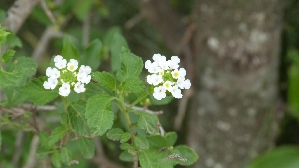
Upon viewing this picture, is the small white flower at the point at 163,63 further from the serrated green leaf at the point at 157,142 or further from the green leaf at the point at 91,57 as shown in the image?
the green leaf at the point at 91,57

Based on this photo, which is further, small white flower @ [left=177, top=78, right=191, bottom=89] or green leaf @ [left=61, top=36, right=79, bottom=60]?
green leaf @ [left=61, top=36, right=79, bottom=60]

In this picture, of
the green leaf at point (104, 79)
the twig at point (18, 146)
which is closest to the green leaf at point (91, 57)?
the green leaf at point (104, 79)

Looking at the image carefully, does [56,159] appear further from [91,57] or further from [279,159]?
[279,159]

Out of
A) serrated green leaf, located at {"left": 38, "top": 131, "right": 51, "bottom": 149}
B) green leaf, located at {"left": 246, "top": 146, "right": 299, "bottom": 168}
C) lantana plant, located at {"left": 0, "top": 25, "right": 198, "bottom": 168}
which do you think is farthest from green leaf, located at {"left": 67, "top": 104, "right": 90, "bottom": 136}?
green leaf, located at {"left": 246, "top": 146, "right": 299, "bottom": 168}

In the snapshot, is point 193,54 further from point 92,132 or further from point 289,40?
point 92,132

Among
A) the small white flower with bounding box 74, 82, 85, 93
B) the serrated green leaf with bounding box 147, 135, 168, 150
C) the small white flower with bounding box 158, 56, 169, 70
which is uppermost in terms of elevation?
the small white flower with bounding box 158, 56, 169, 70

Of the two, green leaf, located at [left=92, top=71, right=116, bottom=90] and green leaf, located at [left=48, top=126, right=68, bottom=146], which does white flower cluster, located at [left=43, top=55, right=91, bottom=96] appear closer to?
green leaf, located at [left=92, top=71, right=116, bottom=90]
